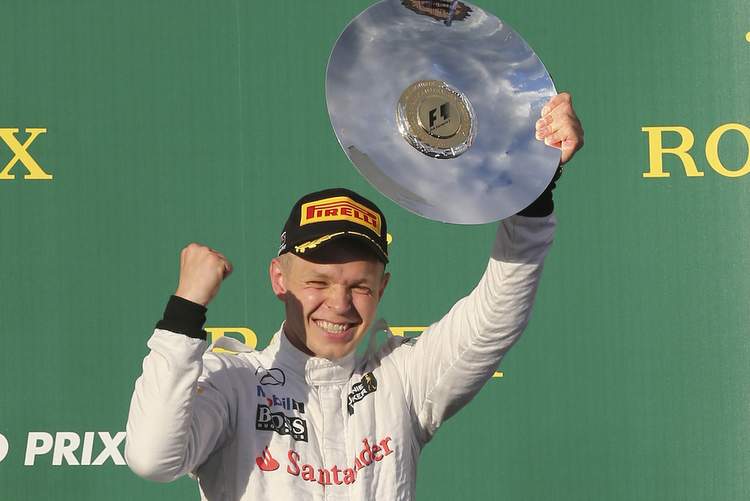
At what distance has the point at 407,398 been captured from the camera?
172 cm

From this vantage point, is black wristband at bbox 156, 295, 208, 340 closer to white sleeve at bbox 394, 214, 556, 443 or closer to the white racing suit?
the white racing suit

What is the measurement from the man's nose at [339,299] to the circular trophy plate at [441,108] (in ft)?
0.61

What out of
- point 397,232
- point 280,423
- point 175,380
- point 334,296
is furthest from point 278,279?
point 397,232

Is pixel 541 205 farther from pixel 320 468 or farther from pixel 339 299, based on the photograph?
pixel 320 468

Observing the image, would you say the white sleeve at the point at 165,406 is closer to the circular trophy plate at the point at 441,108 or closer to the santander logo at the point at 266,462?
the santander logo at the point at 266,462

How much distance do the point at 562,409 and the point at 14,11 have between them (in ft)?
4.81

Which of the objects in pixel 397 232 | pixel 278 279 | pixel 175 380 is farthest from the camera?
pixel 397 232

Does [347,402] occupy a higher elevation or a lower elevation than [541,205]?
lower

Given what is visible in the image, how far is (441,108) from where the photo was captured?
1.64 meters

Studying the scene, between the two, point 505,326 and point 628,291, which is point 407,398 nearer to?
point 505,326

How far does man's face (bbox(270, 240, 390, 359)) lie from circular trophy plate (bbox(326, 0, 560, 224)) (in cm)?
16

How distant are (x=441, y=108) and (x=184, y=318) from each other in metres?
0.51

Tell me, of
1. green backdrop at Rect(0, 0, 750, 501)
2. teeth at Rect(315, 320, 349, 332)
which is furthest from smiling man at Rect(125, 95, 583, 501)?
green backdrop at Rect(0, 0, 750, 501)

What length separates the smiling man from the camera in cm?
159
